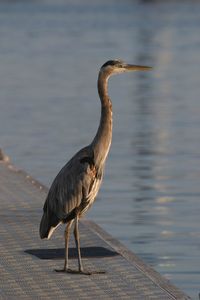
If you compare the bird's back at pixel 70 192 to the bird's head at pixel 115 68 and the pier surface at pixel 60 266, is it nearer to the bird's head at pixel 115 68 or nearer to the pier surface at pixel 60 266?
the pier surface at pixel 60 266

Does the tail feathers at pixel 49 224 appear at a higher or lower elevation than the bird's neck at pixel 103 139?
lower

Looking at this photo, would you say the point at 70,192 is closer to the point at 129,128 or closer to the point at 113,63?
the point at 113,63

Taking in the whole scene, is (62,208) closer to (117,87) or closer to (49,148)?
(49,148)

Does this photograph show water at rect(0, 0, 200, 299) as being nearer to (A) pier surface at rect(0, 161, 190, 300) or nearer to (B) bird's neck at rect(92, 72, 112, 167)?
(A) pier surface at rect(0, 161, 190, 300)

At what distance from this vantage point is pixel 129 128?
23.8 m

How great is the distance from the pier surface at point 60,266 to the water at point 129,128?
573 mm

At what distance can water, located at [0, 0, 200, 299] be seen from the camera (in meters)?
14.4

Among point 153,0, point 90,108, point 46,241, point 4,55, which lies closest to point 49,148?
point 90,108

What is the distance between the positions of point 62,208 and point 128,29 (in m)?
57.9

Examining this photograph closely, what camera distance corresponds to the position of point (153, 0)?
11769 centimetres

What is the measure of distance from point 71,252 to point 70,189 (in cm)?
116

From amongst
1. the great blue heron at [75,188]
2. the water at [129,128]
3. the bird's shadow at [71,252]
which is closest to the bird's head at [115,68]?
the great blue heron at [75,188]

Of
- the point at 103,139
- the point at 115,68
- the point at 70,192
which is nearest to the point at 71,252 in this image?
the point at 70,192

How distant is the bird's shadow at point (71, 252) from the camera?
11.8m
